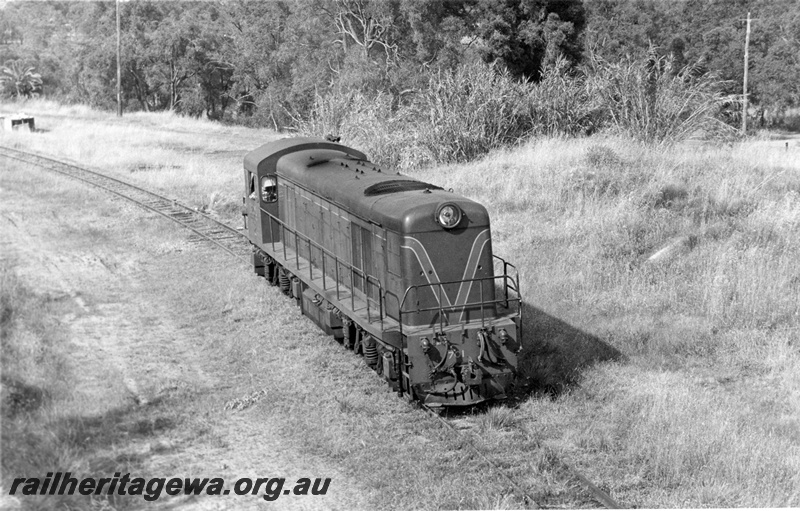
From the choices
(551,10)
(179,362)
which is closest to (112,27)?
(551,10)

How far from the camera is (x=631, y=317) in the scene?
1422 cm

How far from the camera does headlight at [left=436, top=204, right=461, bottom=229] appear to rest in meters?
10.7

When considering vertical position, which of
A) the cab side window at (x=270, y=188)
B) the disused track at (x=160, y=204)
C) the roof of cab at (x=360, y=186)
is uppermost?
the roof of cab at (x=360, y=186)

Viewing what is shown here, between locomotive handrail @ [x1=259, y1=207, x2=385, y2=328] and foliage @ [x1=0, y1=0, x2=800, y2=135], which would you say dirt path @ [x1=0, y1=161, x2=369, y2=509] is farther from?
foliage @ [x1=0, y1=0, x2=800, y2=135]

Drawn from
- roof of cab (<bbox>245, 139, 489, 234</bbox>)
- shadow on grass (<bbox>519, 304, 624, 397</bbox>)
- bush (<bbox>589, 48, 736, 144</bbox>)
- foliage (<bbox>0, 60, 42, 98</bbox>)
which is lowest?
shadow on grass (<bbox>519, 304, 624, 397</bbox>)

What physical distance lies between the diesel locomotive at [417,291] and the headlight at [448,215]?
1cm

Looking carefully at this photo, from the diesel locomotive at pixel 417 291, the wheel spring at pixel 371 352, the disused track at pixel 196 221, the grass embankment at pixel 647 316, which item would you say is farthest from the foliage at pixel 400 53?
the wheel spring at pixel 371 352

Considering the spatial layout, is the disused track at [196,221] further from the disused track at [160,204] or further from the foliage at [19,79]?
the foliage at [19,79]

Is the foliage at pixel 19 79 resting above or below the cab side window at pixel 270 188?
above

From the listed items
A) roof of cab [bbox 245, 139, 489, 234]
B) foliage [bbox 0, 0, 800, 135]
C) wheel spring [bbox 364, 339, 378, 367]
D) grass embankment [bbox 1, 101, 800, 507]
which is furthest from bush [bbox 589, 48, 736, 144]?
wheel spring [bbox 364, 339, 378, 367]

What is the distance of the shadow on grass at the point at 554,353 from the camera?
11.6 metres

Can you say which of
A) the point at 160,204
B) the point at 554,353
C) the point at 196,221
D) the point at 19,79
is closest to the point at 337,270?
the point at 554,353

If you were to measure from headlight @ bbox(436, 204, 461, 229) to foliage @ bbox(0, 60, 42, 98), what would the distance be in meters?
40.0

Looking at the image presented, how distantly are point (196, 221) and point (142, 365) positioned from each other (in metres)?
9.98
